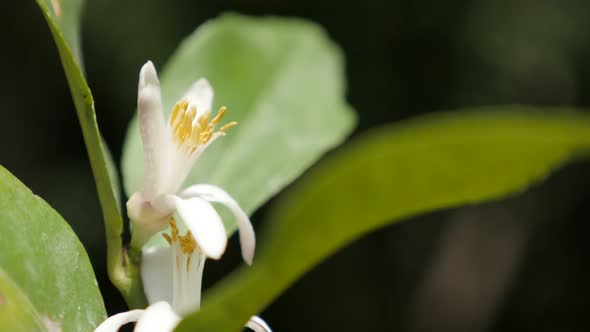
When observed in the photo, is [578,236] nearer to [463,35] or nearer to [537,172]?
[463,35]

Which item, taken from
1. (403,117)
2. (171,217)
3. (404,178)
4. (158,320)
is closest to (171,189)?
(171,217)

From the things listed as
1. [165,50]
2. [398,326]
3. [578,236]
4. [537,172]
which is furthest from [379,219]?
[578,236]

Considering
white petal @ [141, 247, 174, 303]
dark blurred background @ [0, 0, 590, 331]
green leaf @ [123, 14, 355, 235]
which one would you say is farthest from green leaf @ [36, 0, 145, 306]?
dark blurred background @ [0, 0, 590, 331]

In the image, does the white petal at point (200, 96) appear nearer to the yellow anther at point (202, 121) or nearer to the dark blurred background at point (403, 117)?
the yellow anther at point (202, 121)

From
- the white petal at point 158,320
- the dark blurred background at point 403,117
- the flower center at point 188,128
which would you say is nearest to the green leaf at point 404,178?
the white petal at point 158,320

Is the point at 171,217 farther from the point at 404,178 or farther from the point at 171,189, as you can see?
the point at 404,178

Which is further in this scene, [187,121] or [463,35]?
[463,35]
